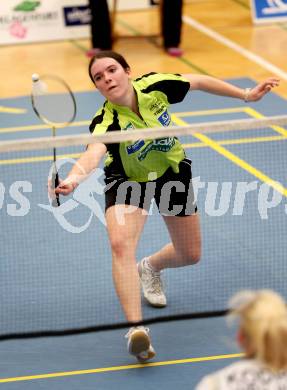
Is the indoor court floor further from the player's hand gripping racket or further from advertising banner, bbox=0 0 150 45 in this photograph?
advertising banner, bbox=0 0 150 45

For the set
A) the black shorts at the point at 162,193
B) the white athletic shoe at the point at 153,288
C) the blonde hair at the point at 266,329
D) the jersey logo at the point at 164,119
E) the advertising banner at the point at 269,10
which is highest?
the blonde hair at the point at 266,329

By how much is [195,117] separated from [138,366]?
513 cm

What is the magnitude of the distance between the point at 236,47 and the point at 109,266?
6.80m

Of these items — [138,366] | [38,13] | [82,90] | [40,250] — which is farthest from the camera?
[38,13]

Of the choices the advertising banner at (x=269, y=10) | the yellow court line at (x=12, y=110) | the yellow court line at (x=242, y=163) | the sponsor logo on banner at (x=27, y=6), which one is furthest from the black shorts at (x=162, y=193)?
the advertising banner at (x=269, y=10)

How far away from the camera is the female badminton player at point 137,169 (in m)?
6.29

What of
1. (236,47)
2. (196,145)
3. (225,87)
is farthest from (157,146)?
(236,47)

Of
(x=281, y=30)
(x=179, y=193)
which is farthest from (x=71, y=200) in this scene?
(x=281, y=30)

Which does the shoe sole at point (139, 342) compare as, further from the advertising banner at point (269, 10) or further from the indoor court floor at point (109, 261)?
the advertising banner at point (269, 10)

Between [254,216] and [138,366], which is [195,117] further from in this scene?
[138,366]

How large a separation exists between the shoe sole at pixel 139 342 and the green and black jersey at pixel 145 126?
3.38 ft

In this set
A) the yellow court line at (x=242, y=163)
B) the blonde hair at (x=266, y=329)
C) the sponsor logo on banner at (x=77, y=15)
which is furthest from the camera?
the sponsor logo on banner at (x=77, y=15)

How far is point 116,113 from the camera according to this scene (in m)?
6.43

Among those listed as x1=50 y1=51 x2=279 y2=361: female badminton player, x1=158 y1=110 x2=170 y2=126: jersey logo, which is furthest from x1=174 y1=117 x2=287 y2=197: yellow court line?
x1=158 y1=110 x2=170 y2=126: jersey logo
